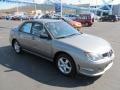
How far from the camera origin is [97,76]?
20.3ft

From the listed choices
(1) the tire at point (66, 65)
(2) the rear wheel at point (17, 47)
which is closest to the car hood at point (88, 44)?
(1) the tire at point (66, 65)

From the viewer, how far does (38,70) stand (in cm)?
674

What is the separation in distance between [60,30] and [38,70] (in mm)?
1471

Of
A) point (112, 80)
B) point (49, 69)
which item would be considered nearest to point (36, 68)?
point (49, 69)

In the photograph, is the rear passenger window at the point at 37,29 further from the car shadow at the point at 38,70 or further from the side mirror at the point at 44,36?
the car shadow at the point at 38,70

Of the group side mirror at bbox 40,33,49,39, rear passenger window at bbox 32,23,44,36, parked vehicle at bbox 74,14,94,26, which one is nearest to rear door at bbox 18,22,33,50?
rear passenger window at bbox 32,23,44,36

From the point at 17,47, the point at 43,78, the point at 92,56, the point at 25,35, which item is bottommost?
the point at 43,78

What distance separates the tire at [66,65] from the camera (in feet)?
19.6

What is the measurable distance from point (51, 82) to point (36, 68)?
1251mm

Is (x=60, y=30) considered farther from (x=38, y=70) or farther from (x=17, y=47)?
(x=17, y=47)

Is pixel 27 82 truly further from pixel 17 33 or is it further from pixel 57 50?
pixel 17 33

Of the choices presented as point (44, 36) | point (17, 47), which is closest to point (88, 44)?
point (44, 36)

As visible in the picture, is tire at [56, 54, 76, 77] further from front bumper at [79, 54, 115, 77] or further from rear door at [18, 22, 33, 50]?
rear door at [18, 22, 33, 50]

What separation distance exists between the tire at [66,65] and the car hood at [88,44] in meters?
0.42
